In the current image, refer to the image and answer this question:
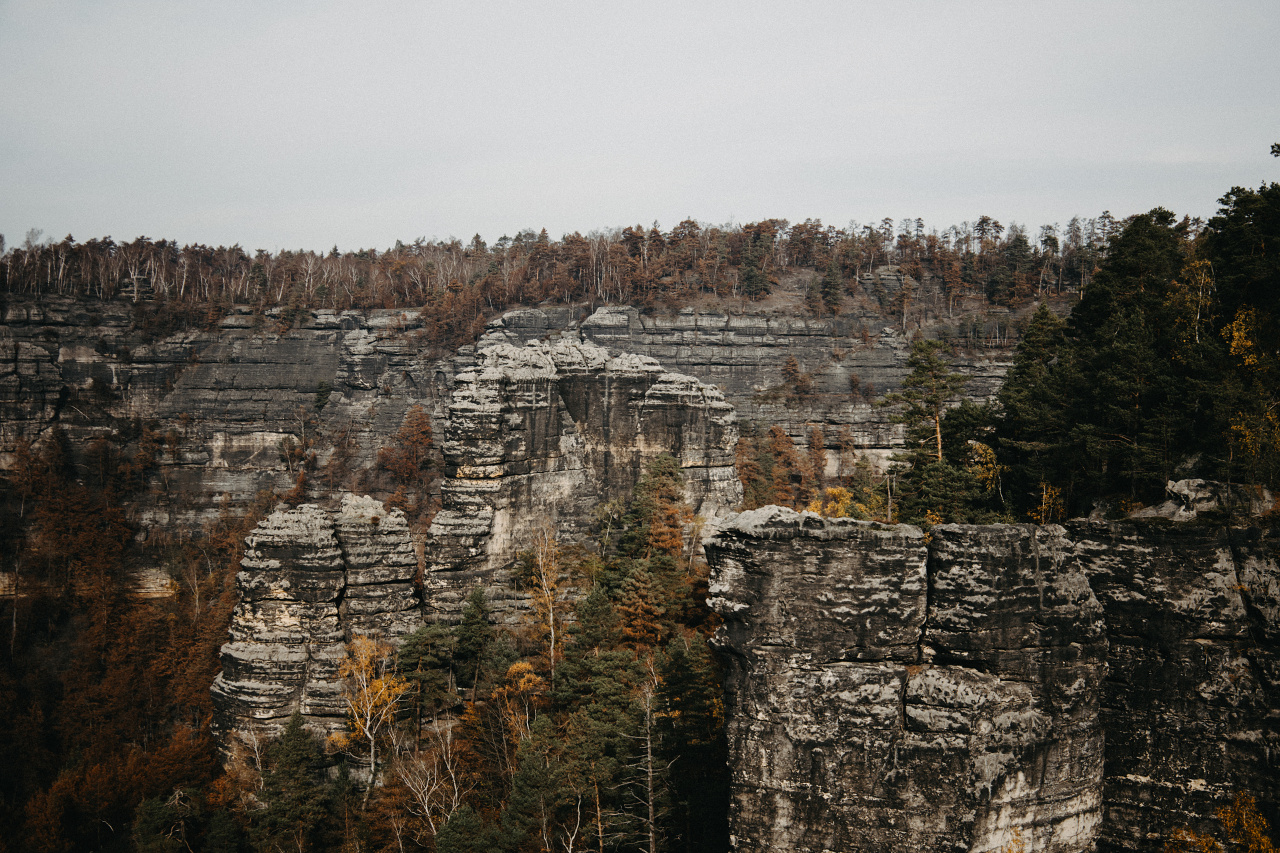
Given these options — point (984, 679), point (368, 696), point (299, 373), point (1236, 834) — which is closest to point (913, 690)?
point (984, 679)

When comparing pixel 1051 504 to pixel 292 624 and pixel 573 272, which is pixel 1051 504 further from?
pixel 573 272

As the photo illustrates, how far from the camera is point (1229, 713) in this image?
1689cm

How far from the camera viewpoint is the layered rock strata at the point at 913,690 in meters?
16.3

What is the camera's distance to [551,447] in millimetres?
46938

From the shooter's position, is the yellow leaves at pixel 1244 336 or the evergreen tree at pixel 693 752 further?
the evergreen tree at pixel 693 752

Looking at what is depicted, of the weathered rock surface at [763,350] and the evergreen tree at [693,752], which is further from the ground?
the weathered rock surface at [763,350]

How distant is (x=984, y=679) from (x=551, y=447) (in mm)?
33133

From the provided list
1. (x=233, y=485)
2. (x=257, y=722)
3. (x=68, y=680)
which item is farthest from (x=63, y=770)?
(x=233, y=485)

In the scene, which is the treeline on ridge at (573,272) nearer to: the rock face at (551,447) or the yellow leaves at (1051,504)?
the rock face at (551,447)

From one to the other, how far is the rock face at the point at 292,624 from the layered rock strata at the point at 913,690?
870 inches

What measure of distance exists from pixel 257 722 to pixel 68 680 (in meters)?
33.1

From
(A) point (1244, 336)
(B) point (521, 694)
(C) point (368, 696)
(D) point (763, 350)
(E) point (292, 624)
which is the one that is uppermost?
(D) point (763, 350)

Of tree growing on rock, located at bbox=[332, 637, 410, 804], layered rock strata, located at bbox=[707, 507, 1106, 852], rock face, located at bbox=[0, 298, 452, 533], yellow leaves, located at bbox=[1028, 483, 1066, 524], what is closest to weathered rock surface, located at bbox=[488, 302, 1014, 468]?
rock face, located at bbox=[0, 298, 452, 533]

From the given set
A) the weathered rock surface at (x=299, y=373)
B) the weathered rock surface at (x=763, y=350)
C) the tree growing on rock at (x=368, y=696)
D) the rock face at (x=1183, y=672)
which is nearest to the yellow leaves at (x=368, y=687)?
the tree growing on rock at (x=368, y=696)
